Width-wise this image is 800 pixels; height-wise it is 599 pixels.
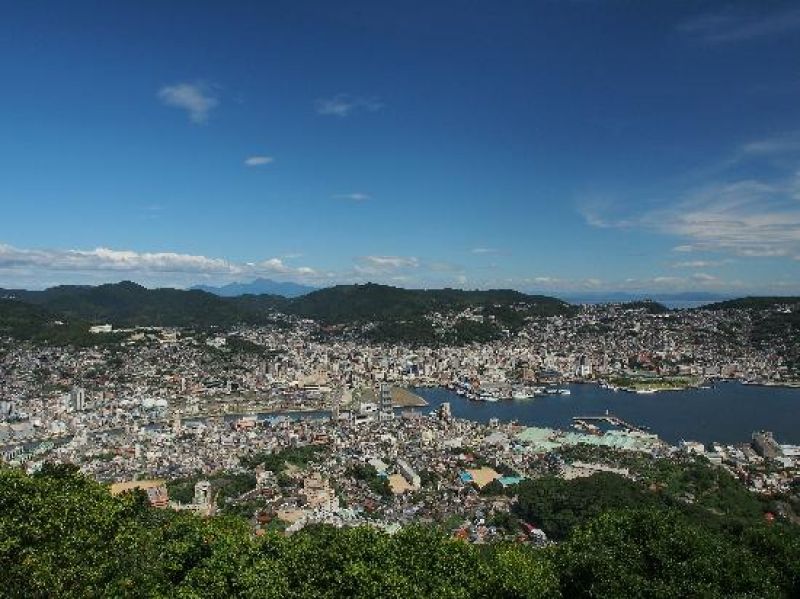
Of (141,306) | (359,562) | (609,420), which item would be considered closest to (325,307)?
(141,306)

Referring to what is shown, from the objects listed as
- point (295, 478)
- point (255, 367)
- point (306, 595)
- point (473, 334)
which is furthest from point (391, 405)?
point (306, 595)

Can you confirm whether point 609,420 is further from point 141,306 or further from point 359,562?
point 141,306

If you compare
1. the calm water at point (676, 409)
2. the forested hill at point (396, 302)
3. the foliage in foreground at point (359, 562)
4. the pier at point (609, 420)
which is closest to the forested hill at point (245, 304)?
the forested hill at point (396, 302)

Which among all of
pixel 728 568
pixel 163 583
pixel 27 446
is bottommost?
pixel 27 446

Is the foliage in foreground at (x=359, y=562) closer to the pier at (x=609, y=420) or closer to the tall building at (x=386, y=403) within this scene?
the tall building at (x=386, y=403)

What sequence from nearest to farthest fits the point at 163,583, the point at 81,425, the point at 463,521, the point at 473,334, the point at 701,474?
the point at 163,583
the point at 463,521
the point at 701,474
the point at 81,425
the point at 473,334

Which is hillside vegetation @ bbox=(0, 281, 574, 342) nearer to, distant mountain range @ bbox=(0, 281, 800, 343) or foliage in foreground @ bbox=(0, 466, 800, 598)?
distant mountain range @ bbox=(0, 281, 800, 343)

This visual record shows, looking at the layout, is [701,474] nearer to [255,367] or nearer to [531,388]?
[531,388]
